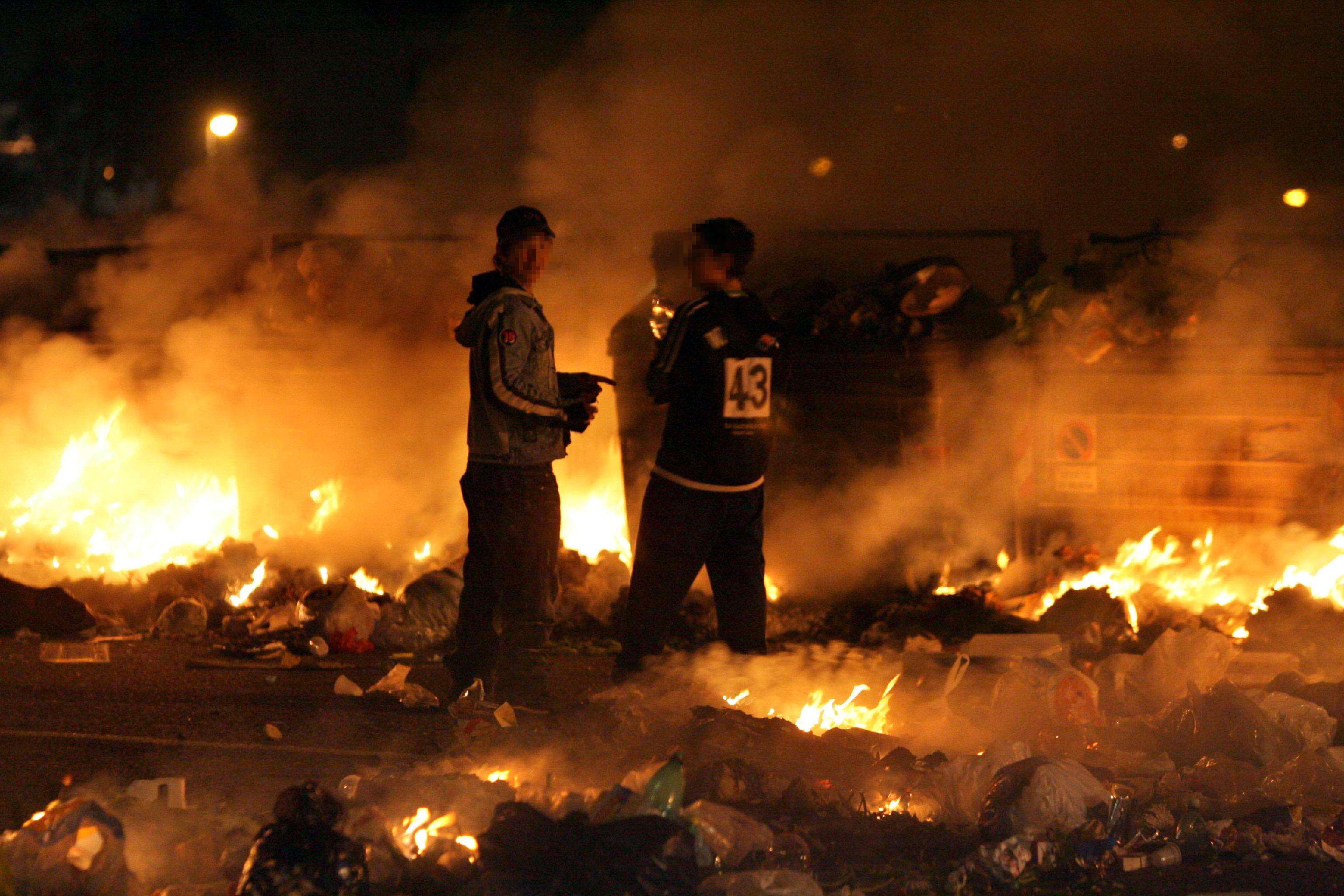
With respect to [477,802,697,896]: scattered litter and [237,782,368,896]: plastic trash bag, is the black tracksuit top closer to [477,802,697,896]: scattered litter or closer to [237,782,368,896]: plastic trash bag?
[477,802,697,896]: scattered litter

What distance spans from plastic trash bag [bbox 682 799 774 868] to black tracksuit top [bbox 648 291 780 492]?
162cm

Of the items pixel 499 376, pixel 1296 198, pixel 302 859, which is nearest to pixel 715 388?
pixel 499 376

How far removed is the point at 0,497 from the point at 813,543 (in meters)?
5.27

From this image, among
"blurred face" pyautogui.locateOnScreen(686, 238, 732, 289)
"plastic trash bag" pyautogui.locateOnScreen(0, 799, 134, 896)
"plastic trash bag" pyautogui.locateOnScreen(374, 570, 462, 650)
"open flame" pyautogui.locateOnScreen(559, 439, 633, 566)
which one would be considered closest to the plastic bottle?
"plastic trash bag" pyautogui.locateOnScreen(0, 799, 134, 896)

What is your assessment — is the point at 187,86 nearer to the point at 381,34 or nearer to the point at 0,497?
the point at 381,34

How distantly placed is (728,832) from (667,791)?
0.20 meters

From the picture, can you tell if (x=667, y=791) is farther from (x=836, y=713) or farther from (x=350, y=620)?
(x=350, y=620)

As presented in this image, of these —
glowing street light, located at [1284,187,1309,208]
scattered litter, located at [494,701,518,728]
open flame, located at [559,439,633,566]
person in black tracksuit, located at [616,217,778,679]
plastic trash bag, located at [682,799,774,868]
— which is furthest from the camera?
glowing street light, located at [1284,187,1309,208]

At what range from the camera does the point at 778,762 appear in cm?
403

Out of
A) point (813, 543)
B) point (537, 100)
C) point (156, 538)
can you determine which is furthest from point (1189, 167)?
point (156, 538)

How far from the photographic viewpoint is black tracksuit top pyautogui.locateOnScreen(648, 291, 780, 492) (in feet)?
15.8

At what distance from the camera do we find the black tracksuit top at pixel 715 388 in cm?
483

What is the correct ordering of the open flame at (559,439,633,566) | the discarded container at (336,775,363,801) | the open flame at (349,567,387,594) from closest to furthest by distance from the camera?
the discarded container at (336,775,363,801) < the open flame at (349,567,387,594) < the open flame at (559,439,633,566)

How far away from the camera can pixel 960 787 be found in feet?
12.7
